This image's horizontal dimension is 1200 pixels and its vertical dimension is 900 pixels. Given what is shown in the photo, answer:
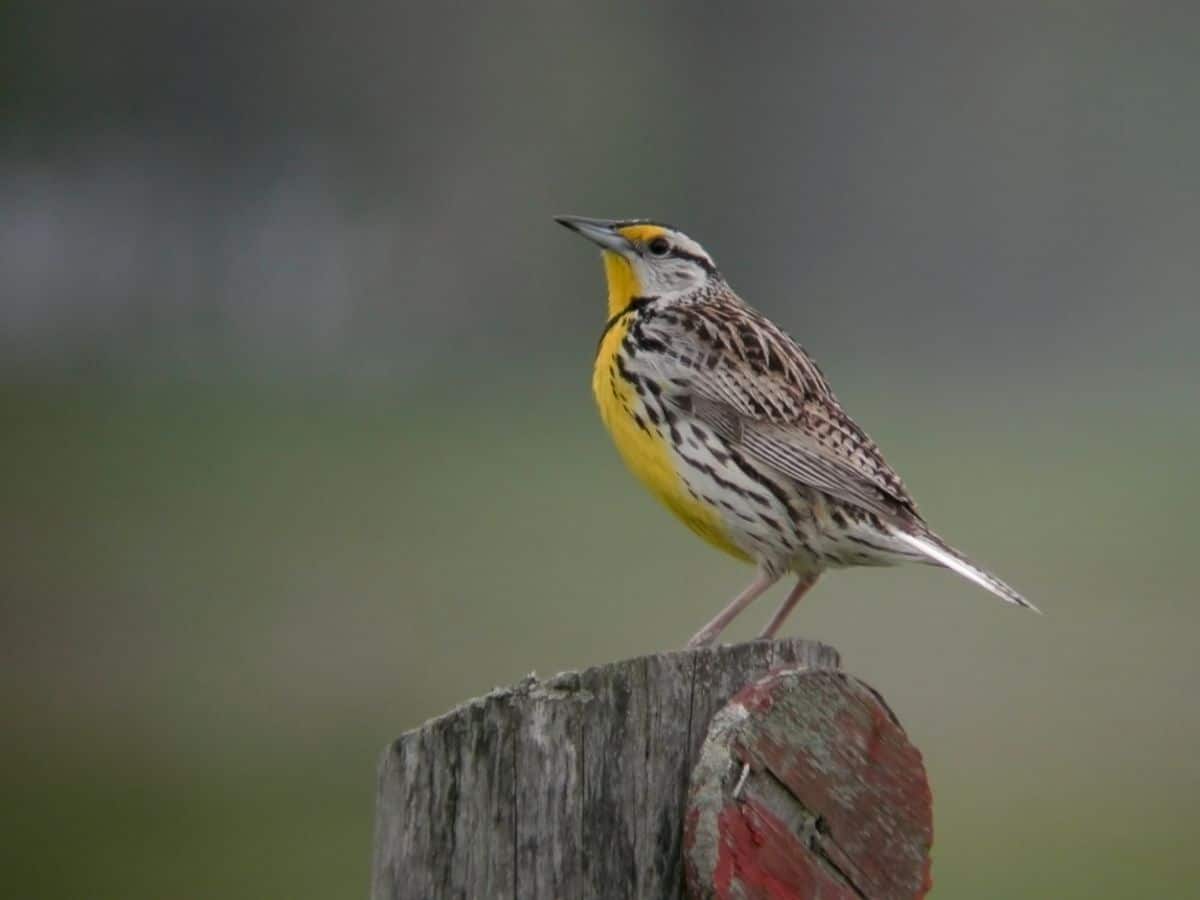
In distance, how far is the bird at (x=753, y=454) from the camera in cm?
310

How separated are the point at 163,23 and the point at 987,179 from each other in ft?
18.6

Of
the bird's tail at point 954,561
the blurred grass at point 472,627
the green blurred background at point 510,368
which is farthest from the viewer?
the green blurred background at point 510,368

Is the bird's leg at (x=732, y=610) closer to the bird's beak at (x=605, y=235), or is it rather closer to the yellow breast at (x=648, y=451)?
the yellow breast at (x=648, y=451)

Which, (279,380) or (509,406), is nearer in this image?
(509,406)

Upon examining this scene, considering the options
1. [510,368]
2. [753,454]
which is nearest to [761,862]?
[753,454]

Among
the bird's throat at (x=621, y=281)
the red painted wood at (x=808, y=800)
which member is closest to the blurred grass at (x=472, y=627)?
the bird's throat at (x=621, y=281)

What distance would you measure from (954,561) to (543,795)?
4.31ft

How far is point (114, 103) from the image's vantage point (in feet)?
47.6

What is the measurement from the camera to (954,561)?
2.95m

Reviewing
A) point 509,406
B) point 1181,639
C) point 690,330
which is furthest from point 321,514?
point 690,330

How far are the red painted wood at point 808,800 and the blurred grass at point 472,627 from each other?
4.53 metres

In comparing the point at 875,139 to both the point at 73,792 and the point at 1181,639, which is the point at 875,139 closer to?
the point at 1181,639

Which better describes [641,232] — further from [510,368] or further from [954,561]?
[510,368]

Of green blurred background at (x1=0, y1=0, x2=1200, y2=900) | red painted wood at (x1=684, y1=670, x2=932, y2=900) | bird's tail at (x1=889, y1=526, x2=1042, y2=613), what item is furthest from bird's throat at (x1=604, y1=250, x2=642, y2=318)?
green blurred background at (x1=0, y1=0, x2=1200, y2=900)
